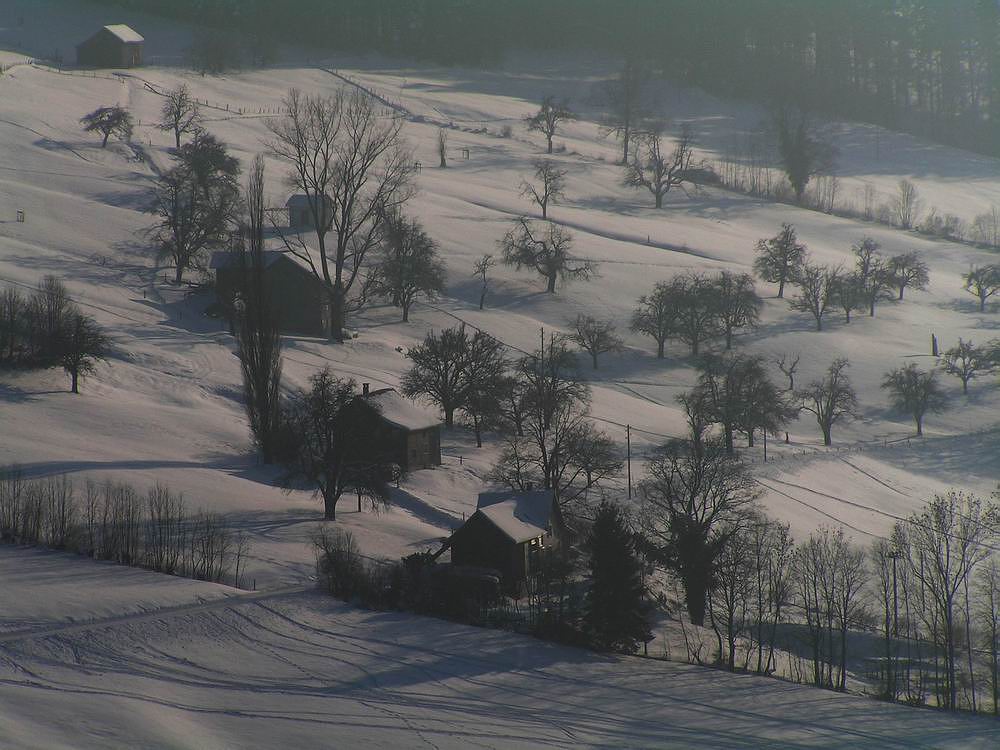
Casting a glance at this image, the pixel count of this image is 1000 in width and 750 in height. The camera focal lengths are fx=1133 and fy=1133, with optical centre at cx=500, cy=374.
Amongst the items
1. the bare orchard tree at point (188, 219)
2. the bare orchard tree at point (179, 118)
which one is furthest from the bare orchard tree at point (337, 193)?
the bare orchard tree at point (179, 118)

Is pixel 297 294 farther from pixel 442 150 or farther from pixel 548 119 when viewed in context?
pixel 548 119

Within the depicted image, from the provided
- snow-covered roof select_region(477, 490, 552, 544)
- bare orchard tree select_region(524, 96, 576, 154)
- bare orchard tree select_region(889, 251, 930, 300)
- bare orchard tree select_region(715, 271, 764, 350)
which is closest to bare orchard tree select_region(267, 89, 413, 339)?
bare orchard tree select_region(715, 271, 764, 350)

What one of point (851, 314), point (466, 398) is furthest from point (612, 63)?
point (466, 398)

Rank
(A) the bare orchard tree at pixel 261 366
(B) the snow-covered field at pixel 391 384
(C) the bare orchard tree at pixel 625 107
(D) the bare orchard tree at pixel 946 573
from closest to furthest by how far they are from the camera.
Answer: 1. (B) the snow-covered field at pixel 391 384
2. (D) the bare orchard tree at pixel 946 573
3. (A) the bare orchard tree at pixel 261 366
4. (C) the bare orchard tree at pixel 625 107

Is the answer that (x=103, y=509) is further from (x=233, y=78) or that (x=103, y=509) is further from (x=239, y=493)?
(x=233, y=78)

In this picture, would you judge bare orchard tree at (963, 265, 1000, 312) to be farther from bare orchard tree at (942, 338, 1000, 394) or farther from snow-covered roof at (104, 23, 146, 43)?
snow-covered roof at (104, 23, 146, 43)

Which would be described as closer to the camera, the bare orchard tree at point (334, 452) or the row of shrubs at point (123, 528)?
the row of shrubs at point (123, 528)

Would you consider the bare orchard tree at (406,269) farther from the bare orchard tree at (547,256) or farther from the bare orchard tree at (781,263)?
the bare orchard tree at (781,263)

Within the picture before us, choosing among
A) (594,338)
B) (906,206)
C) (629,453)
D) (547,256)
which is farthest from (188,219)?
(906,206)
